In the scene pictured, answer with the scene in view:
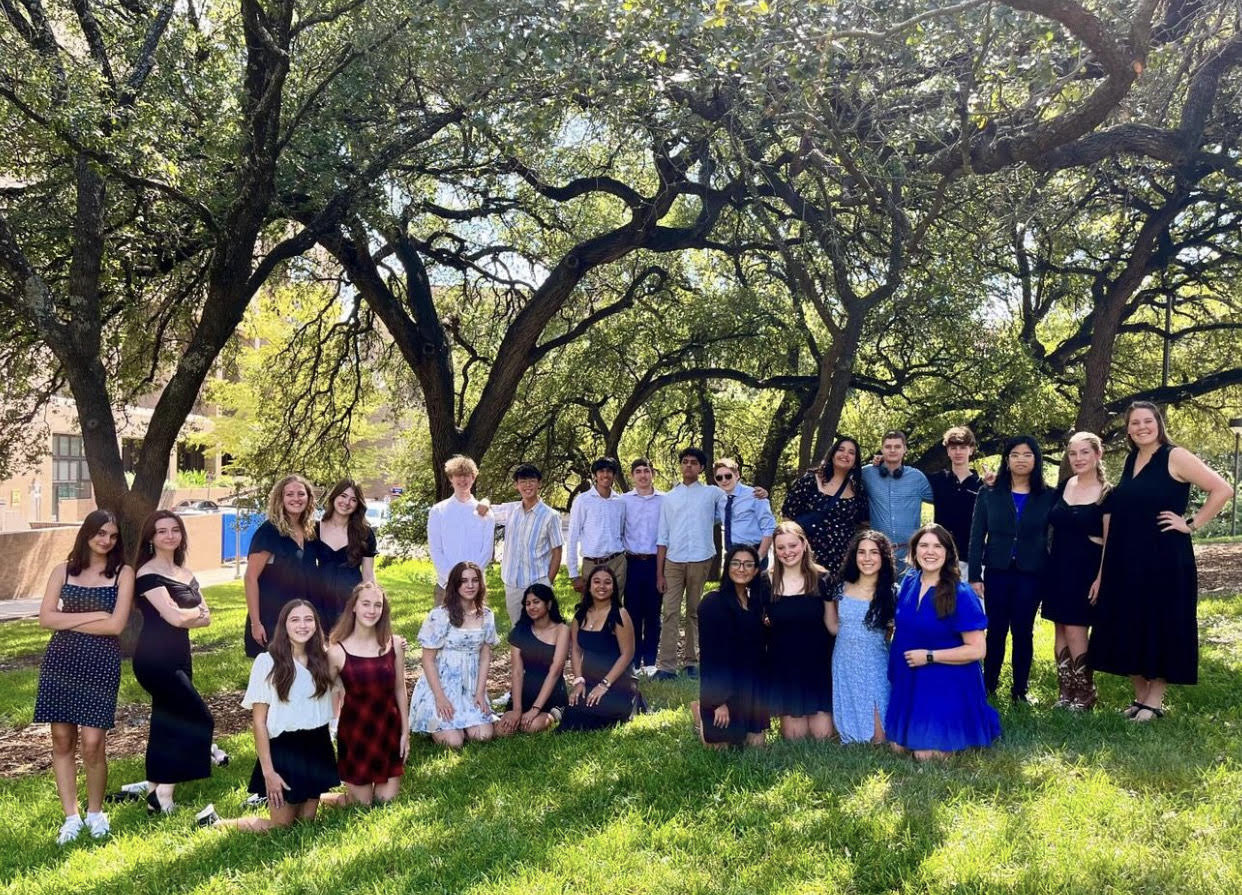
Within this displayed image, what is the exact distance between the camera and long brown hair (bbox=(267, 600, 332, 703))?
17.4ft

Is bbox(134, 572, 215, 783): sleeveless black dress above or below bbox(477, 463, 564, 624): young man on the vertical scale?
below

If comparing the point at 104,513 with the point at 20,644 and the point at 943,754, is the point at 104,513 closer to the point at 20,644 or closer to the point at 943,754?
the point at 943,754

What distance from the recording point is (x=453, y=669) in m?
6.75

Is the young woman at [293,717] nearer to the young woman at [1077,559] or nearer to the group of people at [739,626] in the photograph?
the group of people at [739,626]

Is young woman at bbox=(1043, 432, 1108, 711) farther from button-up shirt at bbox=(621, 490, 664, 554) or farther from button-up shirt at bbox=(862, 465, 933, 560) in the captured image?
button-up shirt at bbox=(621, 490, 664, 554)

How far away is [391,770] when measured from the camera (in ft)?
18.2

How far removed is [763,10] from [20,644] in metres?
12.9

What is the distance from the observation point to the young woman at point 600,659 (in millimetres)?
6648

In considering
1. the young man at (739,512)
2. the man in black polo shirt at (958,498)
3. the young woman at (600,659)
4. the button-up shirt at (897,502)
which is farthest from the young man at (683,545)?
the man in black polo shirt at (958,498)

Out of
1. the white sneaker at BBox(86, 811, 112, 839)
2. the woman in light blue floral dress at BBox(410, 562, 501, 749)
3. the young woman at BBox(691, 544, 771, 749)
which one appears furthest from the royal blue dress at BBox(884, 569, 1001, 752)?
the white sneaker at BBox(86, 811, 112, 839)

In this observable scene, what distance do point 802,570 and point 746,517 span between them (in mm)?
1979

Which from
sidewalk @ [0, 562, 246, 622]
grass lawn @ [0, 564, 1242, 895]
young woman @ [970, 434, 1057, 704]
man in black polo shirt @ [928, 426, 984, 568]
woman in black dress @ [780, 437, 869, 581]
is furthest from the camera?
sidewalk @ [0, 562, 246, 622]

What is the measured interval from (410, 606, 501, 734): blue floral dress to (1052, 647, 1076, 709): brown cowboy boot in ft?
12.0

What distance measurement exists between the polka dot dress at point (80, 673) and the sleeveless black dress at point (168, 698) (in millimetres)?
193
